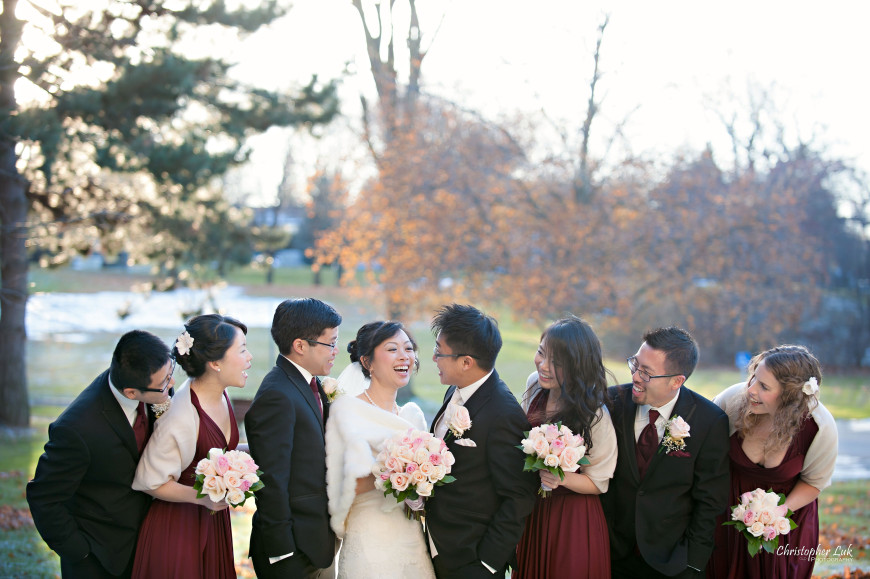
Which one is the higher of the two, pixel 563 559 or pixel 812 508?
pixel 812 508

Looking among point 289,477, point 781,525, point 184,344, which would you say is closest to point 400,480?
point 289,477

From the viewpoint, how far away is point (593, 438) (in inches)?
164

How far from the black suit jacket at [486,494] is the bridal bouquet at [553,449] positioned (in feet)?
0.46

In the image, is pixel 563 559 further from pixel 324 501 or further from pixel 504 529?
pixel 324 501

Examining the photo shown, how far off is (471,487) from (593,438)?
29.5 inches

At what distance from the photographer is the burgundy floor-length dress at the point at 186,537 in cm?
380

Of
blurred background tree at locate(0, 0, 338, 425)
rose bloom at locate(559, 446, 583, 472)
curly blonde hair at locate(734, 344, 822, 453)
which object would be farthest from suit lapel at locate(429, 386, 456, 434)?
blurred background tree at locate(0, 0, 338, 425)

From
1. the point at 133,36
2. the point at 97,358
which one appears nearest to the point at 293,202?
the point at 97,358

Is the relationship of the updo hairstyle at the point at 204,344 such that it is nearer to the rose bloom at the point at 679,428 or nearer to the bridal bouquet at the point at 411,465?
the bridal bouquet at the point at 411,465

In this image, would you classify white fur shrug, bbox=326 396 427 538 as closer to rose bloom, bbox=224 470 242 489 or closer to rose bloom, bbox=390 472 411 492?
rose bloom, bbox=390 472 411 492

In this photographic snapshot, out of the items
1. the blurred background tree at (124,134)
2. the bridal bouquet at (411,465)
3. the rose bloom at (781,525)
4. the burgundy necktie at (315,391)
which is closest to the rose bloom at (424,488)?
the bridal bouquet at (411,465)

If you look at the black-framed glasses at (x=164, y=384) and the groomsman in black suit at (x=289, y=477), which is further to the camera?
the black-framed glasses at (x=164, y=384)

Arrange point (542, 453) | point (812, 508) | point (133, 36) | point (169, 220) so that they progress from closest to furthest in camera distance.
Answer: point (542, 453) < point (812, 508) < point (133, 36) < point (169, 220)

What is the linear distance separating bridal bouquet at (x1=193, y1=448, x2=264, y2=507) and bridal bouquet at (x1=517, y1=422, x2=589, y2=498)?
4.46 feet
